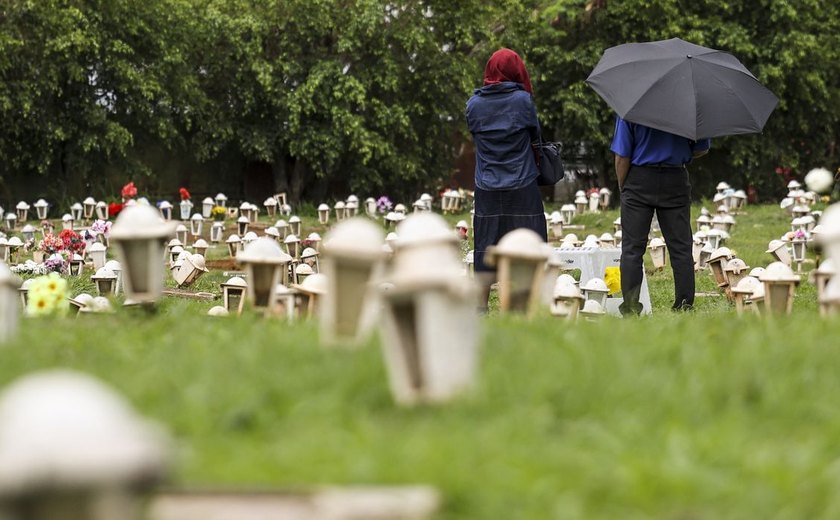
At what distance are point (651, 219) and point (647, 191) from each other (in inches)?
8.0

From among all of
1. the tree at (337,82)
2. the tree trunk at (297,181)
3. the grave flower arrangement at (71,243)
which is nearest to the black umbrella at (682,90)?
the grave flower arrangement at (71,243)

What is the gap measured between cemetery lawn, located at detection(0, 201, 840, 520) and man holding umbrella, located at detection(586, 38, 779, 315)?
3602mm

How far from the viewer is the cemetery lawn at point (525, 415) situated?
309 cm

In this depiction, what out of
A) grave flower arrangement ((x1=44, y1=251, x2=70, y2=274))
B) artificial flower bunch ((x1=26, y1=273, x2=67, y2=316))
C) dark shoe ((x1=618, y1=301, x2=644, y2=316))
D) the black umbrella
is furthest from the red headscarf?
grave flower arrangement ((x1=44, y1=251, x2=70, y2=274))

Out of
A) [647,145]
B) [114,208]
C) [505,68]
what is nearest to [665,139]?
[647,145]

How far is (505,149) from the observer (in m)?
8.50

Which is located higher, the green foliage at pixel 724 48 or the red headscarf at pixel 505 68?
the green foliage at pixel 724 48

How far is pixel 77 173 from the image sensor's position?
23547 millimetres

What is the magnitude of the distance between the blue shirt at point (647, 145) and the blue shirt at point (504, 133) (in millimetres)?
615

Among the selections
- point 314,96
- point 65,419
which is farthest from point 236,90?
point 65,419

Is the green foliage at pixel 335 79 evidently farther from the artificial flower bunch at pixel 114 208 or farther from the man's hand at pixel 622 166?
the man's hand at pixel 622 166

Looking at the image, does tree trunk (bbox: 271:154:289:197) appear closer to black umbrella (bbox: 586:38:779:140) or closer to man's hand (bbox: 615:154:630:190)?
black umbrella (bbox: 586:38:779:140)

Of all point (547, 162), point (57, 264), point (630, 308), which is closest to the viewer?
point (630, 308)

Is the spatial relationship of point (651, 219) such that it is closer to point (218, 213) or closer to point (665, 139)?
point (665, 139)
